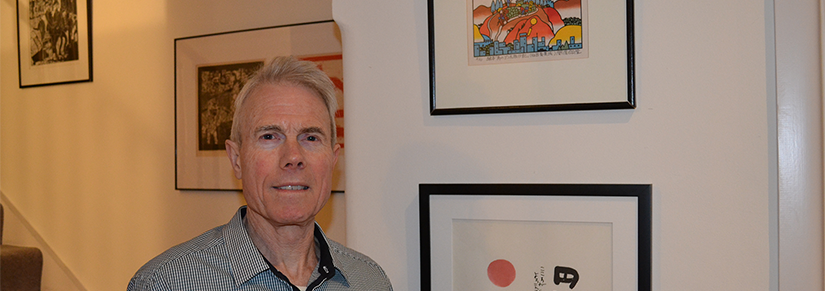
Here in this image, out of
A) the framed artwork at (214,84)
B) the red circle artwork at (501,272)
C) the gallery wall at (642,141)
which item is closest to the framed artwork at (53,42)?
the framed artwork at (214,84)

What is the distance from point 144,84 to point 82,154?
57 centimetres

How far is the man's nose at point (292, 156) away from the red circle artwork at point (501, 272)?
0.51m

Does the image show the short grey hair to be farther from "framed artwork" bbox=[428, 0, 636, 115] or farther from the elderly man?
"framed artwork" bbox=[428, 0, 636, 115]

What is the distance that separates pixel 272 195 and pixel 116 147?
215 centimetres

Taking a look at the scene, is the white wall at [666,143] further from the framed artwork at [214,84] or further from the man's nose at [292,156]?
the framed artwork at [214,84]

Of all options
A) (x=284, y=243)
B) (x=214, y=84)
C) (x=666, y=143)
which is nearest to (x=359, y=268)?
(x=284, y=243)

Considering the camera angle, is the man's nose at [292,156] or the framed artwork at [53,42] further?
the framed artwork at [53,42]

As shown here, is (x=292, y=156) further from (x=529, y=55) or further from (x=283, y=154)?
(x=529, y=55)

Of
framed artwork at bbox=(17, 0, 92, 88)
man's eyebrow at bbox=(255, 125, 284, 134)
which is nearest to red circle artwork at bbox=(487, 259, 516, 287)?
man's eyebrow at bbox=(255, 125, 284, 134)

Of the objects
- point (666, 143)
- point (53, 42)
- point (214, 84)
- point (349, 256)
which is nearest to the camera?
point (666, 143)

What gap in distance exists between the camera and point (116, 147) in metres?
2.97

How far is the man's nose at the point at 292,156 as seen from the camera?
118 centimetres

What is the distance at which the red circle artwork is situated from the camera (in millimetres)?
1382

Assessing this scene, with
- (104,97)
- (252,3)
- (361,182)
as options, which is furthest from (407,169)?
(104,97)
